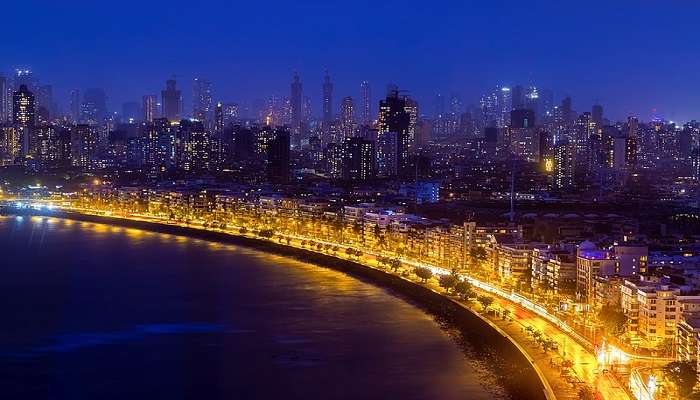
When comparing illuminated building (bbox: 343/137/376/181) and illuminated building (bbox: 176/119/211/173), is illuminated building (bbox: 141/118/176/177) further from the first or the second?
illuminated building (bbox: 343/137/376/181)

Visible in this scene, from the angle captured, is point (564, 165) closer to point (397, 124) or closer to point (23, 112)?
point (397, 124)

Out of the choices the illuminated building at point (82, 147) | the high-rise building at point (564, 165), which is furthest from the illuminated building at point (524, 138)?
the illuminated building at point (82, 147)

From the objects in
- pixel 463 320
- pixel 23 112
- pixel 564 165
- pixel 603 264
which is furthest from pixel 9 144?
pixel 603 264

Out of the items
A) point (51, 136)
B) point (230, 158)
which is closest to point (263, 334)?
point (230, 158)

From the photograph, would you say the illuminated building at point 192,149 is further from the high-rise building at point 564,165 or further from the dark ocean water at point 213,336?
the dark ocean water at point 213,336

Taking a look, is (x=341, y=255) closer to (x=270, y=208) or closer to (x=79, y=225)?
(x=270, y=208)

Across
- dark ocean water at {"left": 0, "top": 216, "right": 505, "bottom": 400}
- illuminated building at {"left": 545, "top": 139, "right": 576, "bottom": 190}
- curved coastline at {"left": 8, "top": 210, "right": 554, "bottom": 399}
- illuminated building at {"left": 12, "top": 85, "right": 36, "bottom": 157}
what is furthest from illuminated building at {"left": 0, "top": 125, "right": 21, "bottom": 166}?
dark ocean water at {"left": 0, "top": 216, "right": 505, "bottom": 400}
